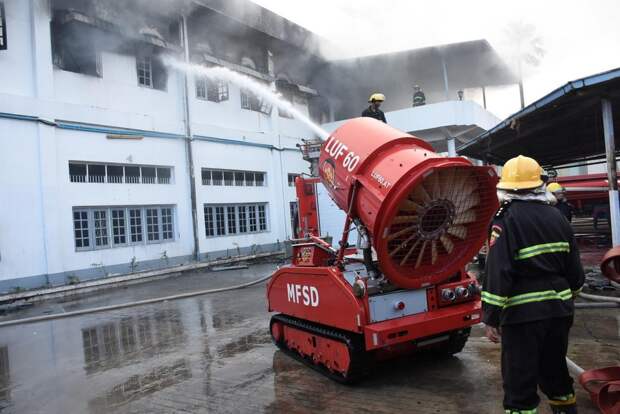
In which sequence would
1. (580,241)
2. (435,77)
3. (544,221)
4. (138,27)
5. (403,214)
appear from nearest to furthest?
(544,221), (403,214), (580,241), (138,27), (435,77)

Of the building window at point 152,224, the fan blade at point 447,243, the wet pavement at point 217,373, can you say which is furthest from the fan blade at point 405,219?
the building window at point 152,224

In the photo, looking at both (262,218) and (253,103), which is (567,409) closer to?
(262,218)

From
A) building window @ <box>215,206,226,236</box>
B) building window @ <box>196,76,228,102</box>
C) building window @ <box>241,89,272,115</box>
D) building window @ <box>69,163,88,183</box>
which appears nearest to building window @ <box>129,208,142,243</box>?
building window @ <box>69,163,88,183</box>

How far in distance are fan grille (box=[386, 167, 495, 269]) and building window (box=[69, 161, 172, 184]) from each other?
37.9 feet

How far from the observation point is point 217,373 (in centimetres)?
503

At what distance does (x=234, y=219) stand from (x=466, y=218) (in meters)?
14.2

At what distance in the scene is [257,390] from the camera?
4.43m

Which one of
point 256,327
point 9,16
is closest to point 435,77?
point 9,16

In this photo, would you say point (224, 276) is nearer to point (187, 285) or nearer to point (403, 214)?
point (187, 285)

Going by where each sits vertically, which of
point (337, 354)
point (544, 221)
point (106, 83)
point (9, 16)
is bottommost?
point (337, 354)

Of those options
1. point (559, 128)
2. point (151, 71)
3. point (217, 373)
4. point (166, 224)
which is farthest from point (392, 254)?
point (151, 71)

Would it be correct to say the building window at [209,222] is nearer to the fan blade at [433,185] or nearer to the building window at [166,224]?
the building window at [166,224]

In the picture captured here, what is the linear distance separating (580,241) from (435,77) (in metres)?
11.8

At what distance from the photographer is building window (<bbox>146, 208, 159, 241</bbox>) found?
14.9 meters
